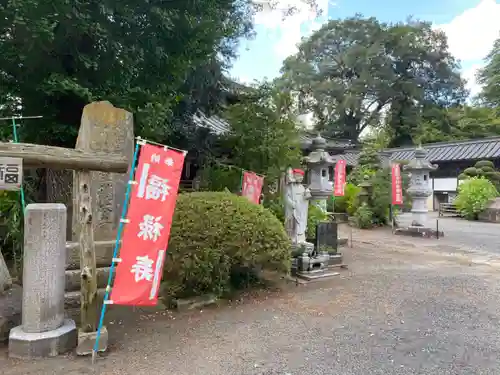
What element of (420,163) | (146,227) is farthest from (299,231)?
→ (420,163)

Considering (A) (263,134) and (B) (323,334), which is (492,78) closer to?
(A) (263,134)

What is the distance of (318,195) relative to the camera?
11.5 m

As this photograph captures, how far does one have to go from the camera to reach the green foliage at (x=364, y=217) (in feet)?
50.8

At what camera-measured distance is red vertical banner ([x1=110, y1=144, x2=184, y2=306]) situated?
383 centimetres

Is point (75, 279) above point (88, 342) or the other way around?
above

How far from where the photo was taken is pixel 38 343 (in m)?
3.74

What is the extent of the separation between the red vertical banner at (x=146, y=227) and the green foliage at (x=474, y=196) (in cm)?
1929

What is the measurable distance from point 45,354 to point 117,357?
0.75 metres

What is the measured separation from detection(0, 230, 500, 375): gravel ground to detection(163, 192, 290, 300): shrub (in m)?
0.47

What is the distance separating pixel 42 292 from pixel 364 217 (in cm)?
1368

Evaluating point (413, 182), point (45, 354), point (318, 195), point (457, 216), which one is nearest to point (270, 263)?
point (45, 354)

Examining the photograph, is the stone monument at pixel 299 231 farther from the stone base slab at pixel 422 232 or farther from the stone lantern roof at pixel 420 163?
the stone lantern roof at pixel 420 163

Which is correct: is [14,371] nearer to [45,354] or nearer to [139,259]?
[45,354]

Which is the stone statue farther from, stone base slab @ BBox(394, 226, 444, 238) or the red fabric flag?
stone base slab @ BBox(394, 226, 444, 238)
